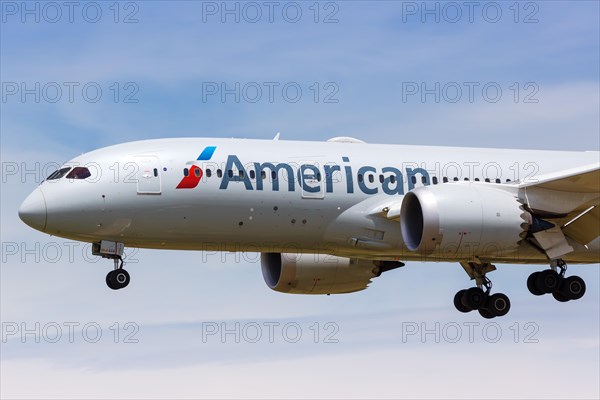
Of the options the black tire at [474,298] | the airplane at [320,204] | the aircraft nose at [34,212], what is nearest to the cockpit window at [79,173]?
the airplane at [320,204]

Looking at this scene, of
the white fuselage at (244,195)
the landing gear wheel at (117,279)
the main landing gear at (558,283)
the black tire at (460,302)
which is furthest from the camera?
the black tire at (460,302)

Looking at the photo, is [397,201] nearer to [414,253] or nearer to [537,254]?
[414,253]

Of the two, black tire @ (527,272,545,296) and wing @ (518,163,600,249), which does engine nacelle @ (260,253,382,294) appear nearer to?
black tire @ (527,272,545,296)

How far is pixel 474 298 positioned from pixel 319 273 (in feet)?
16.2

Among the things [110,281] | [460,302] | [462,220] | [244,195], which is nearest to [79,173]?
[110,281]

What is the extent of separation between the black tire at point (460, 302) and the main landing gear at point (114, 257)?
11516 mm

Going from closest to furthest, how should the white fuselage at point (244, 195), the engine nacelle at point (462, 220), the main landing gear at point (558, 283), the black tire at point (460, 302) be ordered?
1. the white fuselage at point (244, 195)
2. the engine nacelle at point (462, 220)
3. the main landing gear at point (558, 283)
4. the black tire at point (460, 302)

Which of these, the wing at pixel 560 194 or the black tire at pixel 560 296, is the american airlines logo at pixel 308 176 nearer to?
the wing at pixel 560 194

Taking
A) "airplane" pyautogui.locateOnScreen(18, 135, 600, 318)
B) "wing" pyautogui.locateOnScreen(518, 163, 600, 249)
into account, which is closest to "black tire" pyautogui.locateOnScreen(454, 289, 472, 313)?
"airplane" pyautogui.locateOnScreen(18, 135, 600, 318)

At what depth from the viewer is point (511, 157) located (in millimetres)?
46812

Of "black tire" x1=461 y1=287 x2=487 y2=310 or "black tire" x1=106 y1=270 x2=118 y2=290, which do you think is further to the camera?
"black tire" x1=461 y1=287 x2=487 y2=310

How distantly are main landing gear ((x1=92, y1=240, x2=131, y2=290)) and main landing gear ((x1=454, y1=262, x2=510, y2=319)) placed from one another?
11.6 m

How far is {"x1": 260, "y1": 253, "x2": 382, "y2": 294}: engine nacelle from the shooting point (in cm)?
4806

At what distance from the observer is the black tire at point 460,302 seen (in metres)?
47.8
